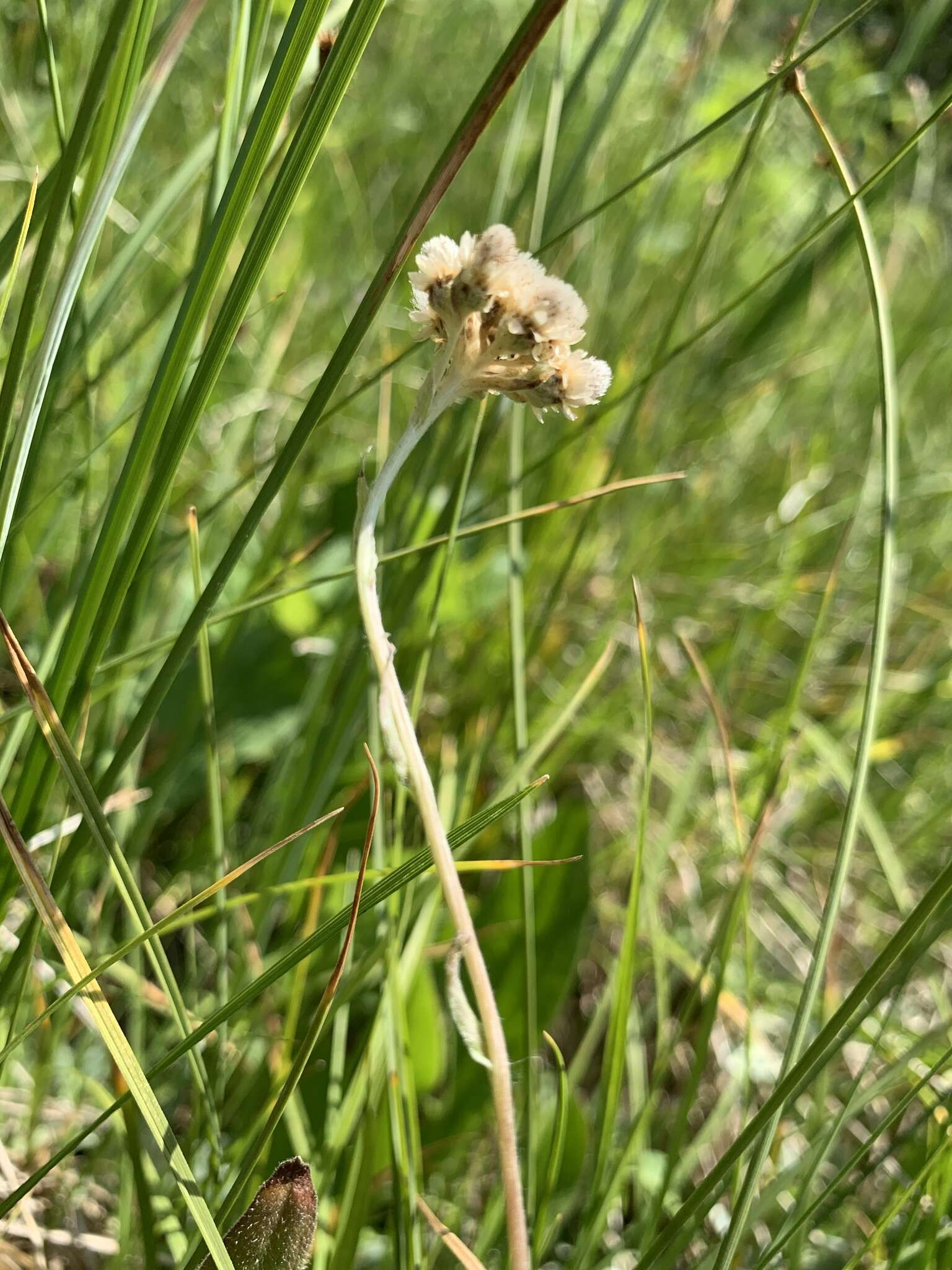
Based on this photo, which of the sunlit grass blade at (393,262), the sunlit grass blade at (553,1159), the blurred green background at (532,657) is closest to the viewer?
the sunlit grass blade at (393,262)

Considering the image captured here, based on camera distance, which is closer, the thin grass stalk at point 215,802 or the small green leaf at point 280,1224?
the small green leaf at point 280,1224

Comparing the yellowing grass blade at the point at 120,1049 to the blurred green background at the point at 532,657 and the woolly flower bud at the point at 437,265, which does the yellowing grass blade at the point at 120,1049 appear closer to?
the blurred green background at the point at 532,657

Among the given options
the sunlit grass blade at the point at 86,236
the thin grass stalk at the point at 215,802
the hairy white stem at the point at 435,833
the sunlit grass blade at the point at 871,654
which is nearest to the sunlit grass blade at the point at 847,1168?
the sunlit grass blade at the point at 871,654

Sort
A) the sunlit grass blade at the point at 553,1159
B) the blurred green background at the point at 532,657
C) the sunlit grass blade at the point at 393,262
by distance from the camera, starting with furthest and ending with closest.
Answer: the blurred green background at the point at 532,657 < the sunlit grass blade at the point at 553,1159 < the sunlit grass blade at the point at 393,262

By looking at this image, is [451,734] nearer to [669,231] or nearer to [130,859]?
[130,859]

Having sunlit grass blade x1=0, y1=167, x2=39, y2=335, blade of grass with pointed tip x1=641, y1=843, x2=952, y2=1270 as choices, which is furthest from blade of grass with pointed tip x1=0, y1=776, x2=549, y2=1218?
sunlit grass blade x1=0, y1=167, x2=39, y2=335
